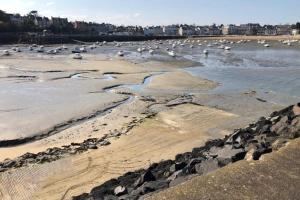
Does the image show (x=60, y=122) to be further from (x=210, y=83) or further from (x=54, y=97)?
(x=210, y=83)

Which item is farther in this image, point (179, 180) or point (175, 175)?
point (175, 175)

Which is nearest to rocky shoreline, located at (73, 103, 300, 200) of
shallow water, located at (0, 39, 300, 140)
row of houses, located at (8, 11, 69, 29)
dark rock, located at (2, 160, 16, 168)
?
dark rock, located at (2, 160, 16, 168)

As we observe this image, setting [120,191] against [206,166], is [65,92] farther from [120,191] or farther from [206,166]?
[206,166]

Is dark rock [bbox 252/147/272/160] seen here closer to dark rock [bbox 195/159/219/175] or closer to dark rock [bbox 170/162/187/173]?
dark rock [bbox 195/159/219/175]

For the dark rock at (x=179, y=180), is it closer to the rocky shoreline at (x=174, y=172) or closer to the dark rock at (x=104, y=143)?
the rocky shoreline at (x=174, y=172)

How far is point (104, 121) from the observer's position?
2030cm

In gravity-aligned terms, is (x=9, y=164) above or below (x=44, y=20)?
below

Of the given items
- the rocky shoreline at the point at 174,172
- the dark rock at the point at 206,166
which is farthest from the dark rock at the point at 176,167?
the dark rock at the point at 206,166

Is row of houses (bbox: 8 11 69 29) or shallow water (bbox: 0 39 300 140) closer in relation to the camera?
shallow water (bbox: 0 39 300 140)

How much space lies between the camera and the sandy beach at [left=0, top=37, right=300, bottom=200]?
13.0 meters

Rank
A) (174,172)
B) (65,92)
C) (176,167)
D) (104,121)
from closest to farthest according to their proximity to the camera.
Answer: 1. (174,172)
2. (176,167)
3. (104,121)
4. (65,92)

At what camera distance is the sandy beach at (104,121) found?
13.0 m

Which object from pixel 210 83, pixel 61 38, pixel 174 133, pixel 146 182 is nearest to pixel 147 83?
pixel 210 83

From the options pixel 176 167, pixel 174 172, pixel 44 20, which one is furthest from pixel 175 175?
pixel 44 20
